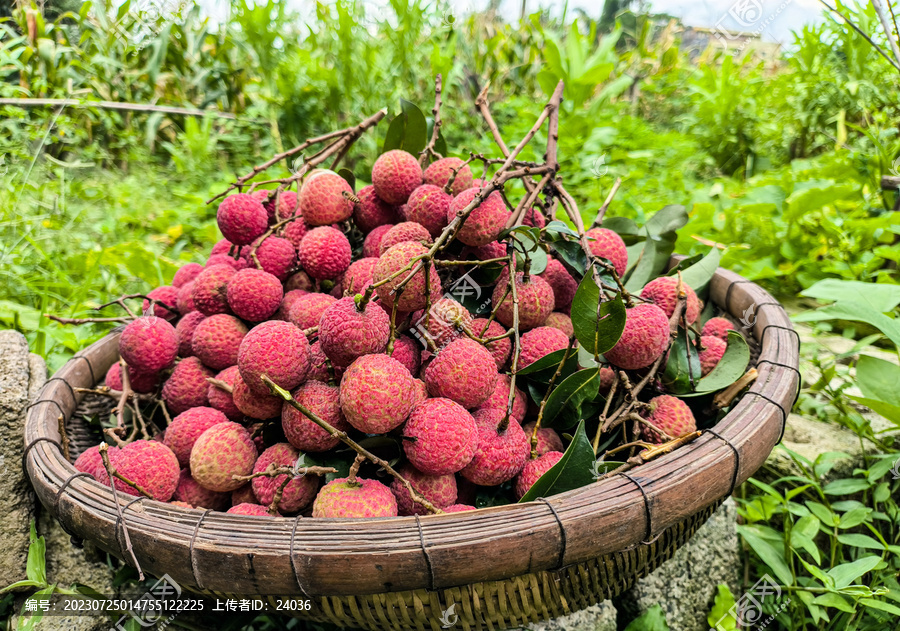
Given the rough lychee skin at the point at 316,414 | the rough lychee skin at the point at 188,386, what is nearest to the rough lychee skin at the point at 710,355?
the rough lychee skin at the point at 316,414

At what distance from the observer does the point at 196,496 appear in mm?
795

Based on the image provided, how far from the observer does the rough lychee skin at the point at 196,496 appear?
793 millimetres

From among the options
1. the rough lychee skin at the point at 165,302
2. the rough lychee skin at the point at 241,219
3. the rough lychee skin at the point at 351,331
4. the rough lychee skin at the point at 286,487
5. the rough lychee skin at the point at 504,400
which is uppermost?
the rough lychee skin at the point at 241,219

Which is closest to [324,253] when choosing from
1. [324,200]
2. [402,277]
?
[324,200]

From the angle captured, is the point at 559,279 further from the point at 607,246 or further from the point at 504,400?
the point at 504,400


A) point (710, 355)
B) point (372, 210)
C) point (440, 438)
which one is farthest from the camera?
point (372, 210)

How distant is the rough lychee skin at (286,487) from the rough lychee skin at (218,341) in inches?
7.6

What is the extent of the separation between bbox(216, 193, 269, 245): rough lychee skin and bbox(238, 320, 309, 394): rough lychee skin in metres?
0.29

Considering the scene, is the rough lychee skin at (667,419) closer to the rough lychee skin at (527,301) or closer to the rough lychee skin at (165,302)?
the rough lychee skin at (527,301)

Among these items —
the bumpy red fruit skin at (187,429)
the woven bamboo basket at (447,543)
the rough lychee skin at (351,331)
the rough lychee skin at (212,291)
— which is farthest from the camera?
the rough lychee skin at (212,291)

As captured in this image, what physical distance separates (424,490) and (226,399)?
0.34 meters

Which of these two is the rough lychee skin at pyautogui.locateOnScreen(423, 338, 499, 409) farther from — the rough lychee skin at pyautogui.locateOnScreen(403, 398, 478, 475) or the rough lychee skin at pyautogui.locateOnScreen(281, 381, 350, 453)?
the rough lychee skin at pyautogui.locateOnScreen(281, 381, 350, 453)

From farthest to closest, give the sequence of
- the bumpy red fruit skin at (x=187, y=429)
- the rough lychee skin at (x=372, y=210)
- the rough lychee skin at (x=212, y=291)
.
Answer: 1. the rough lychee skin at (x=372, y=210)
2. the rough lychee skin at (x=212, y=291)
3. the bumpy red fruit skin at (x=187, y=429)

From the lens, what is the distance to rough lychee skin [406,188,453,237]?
0.88 metres
